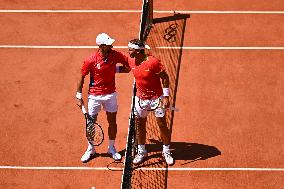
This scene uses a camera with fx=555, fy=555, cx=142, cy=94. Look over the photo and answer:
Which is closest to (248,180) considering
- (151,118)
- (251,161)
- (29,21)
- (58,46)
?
(251,161)

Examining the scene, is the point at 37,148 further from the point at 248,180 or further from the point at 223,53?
the point at 223,53

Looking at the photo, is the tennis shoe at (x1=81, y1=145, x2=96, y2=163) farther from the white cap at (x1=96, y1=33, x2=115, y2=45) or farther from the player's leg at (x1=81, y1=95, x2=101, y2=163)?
the white cap at (x1=96, y1=33, x2=115, y2=45)

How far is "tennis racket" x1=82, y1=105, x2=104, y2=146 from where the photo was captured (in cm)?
1034

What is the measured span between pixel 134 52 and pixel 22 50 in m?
5.57

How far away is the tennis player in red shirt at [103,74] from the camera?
32.6ft

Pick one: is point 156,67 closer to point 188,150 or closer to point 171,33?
point 188,150

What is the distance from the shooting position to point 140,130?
1064cm

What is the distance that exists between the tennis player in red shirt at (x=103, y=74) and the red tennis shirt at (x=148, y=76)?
315 mm

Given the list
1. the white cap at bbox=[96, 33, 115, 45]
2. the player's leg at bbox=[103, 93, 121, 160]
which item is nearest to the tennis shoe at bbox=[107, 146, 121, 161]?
the player's leg at bbox=[103, 93, 121, 160]

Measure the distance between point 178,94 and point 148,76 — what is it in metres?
2.93

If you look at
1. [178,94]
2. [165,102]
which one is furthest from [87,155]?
[178,94]

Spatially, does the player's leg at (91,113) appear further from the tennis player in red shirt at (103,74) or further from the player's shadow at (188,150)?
the player's shadow at (188,150)

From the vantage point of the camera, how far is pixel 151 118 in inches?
476

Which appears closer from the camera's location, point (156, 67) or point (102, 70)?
point (156, 67)
